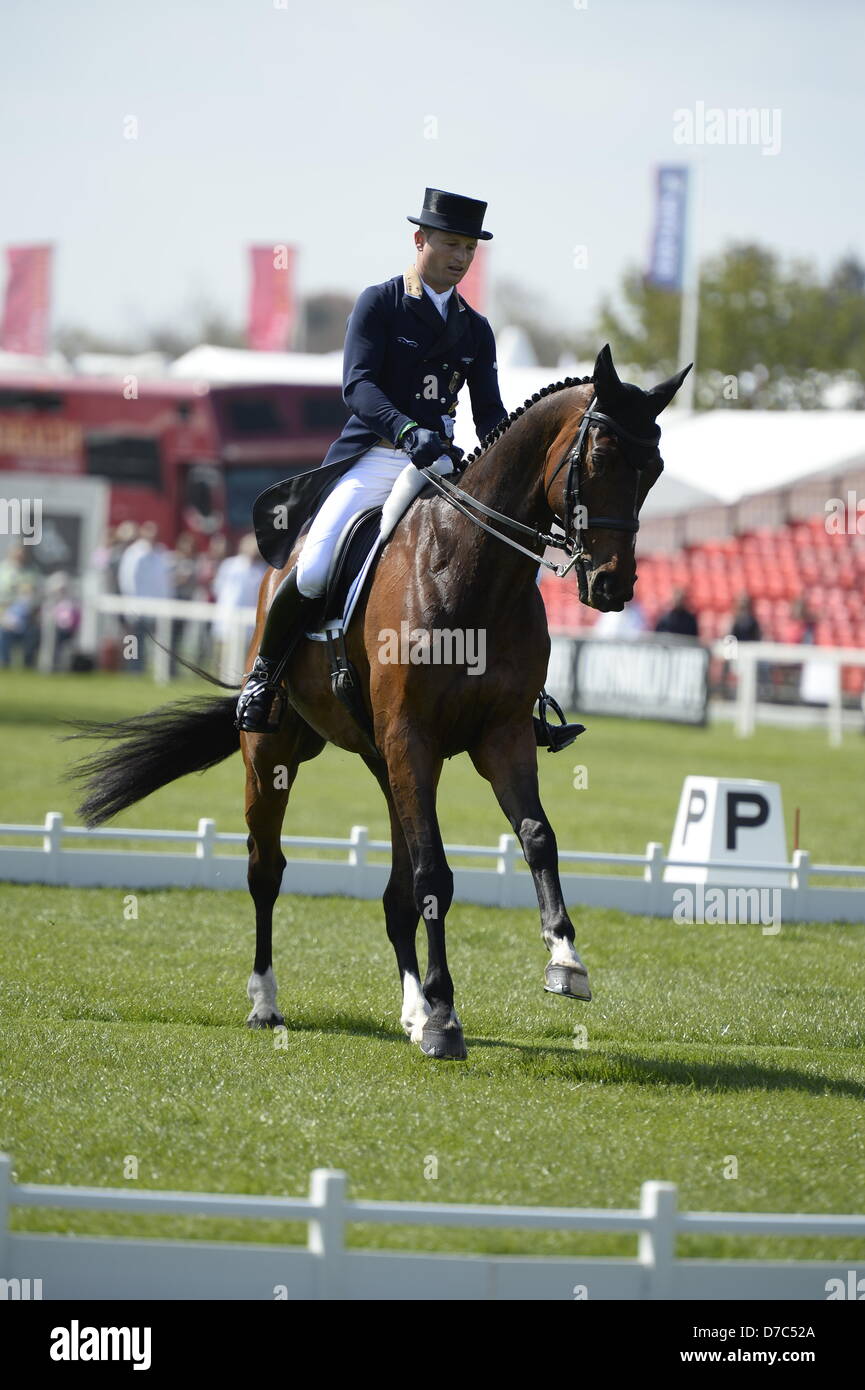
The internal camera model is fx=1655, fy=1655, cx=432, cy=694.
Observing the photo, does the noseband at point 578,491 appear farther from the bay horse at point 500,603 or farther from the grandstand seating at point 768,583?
the grandstand seating at point 768,583

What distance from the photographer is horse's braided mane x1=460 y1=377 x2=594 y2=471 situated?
624 centimetres

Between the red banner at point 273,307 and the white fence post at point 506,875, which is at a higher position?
the red banner at point 273,307

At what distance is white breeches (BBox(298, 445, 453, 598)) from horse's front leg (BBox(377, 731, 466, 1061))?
0.99 metres

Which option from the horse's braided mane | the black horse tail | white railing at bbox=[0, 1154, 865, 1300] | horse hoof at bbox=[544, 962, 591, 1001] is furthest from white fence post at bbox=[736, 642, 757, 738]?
white railing at bbox=[0, 1154, 865, 1300]

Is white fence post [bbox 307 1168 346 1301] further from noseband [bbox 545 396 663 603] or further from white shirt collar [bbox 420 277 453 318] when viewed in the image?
white shirt collar [bbox 420 277 453 318]

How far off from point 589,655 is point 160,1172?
66.9ft

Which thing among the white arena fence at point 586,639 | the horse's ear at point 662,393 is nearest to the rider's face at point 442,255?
the horse's ear at point 662,393

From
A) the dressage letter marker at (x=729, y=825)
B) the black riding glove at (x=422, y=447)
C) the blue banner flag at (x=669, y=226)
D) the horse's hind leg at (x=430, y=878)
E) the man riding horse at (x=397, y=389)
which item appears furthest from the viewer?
the blue banner flag at (x=669, y=226)

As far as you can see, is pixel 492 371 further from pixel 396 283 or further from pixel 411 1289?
pixel 411 1289

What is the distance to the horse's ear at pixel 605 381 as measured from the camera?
574 cm

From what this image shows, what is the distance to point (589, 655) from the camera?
81.6 ft

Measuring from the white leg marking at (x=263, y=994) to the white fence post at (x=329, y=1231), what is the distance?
9.58ft

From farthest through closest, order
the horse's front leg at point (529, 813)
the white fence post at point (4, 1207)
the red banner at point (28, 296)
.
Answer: the red banner at point (28, 296), the horse's front leg at point (529, 813), the white fence post at point (4, 1207)
